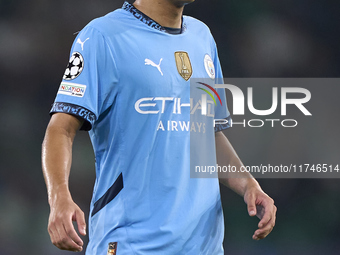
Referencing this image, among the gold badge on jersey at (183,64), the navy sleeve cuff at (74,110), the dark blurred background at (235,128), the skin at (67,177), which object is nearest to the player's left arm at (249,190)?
the skin at (67,177)

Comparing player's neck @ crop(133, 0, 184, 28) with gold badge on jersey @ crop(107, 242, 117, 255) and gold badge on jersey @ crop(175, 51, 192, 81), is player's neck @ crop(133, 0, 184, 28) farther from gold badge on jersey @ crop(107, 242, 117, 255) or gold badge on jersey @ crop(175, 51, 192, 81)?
gold badge on jersey @ crop(107, 242, 117, 255)

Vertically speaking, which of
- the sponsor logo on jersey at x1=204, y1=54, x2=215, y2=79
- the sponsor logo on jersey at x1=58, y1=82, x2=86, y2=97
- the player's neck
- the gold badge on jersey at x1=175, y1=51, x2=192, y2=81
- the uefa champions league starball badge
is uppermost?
the player's neck

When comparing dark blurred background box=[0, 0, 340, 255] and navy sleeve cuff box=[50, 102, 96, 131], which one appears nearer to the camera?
navy sleeve cuff box=[50, 102, 96, 131]

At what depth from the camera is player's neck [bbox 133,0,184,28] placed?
1.67 metres

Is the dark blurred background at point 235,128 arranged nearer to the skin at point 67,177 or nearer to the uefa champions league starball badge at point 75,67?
the skin at point 67,177

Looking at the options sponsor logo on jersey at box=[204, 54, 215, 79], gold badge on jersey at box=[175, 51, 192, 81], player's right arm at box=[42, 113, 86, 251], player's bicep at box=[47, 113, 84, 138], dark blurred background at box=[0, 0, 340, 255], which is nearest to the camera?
player's right arm at box=[42, 113, 86, 251]

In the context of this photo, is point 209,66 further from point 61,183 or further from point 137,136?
point 61,183

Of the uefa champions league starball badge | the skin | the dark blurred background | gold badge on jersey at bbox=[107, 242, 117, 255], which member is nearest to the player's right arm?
the skin

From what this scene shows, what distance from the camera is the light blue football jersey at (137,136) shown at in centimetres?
147

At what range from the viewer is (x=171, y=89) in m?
1.57

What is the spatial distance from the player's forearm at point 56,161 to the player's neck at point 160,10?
528 millimetres

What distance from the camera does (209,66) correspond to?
1.79 m

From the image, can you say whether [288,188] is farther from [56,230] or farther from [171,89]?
[56,230]

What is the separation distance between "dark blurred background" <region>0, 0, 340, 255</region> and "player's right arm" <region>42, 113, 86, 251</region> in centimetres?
228
